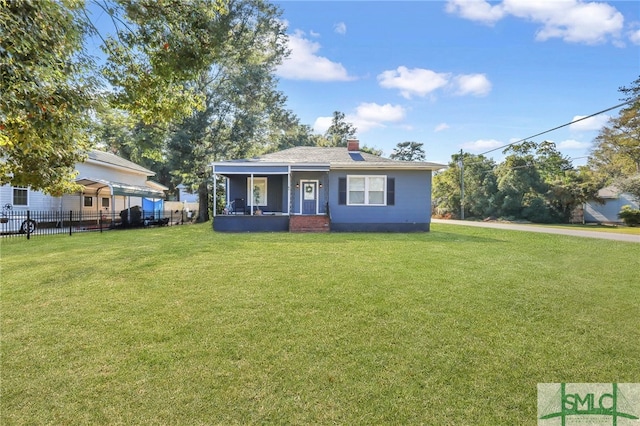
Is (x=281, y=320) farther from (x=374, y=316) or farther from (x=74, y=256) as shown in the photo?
(x=74, y=256)

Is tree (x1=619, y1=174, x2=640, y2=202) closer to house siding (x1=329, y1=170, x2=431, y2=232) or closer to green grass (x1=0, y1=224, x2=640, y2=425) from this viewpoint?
house siding (x1=329, y1=170, x2=431, y2=232)

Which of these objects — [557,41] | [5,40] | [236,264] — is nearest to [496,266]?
[236,264]

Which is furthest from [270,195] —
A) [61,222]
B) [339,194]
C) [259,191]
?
[61,222]

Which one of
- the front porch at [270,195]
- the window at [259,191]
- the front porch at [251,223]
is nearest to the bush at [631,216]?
the front porch at [270,195]

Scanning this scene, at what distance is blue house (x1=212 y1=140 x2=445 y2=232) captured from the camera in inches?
567

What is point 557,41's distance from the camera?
1476cm

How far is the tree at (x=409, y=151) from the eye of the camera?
176 ft

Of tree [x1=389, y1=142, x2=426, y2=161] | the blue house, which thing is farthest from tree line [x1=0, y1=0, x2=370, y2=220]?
tree [x1=389, y1=142, x2=426, y2=161]

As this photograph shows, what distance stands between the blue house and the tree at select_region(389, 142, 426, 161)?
40346mm

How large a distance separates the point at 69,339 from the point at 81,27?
4.01 m

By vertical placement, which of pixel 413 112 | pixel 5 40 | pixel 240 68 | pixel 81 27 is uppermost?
pixel 240 68

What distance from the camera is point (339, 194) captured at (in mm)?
15195

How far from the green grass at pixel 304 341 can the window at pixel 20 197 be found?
474 inches

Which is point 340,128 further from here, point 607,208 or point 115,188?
point 115,188
